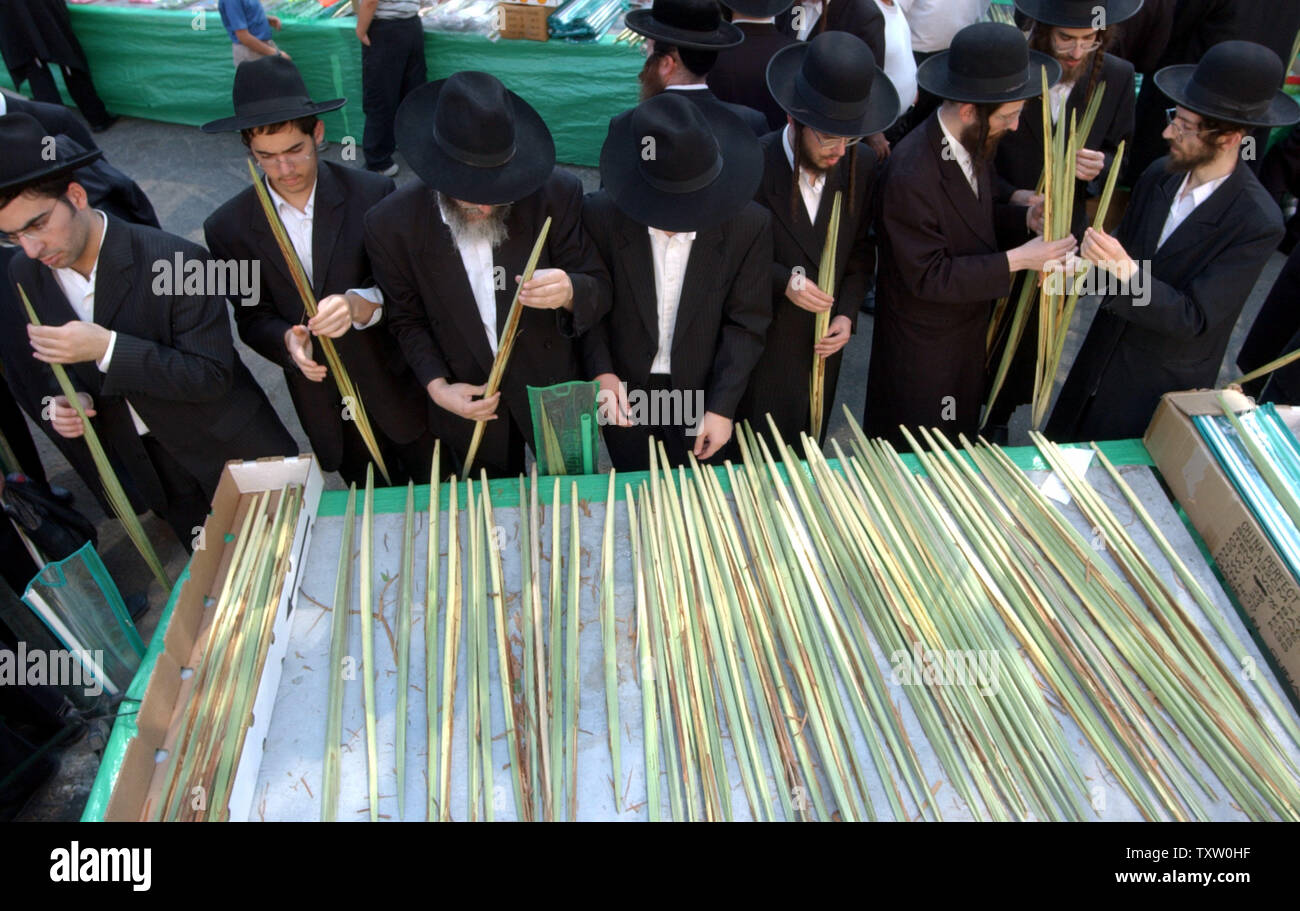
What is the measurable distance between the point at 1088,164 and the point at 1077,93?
0.31 m

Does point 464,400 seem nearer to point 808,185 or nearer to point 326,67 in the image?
point 808,185

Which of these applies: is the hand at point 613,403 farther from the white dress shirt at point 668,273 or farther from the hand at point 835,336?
the hand at point 835,336

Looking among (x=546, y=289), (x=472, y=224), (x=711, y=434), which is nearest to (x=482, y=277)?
(x=472, y=224)

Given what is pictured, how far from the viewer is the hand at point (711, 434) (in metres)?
2.73

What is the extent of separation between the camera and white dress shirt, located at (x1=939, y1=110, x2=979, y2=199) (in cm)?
269

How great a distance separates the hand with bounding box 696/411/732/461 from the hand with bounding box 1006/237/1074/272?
1001 mm

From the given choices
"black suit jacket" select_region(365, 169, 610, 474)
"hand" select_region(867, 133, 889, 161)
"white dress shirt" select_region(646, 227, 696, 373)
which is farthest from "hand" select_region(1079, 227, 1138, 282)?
"black suit jacket" select_region(365, 169, 610, 474)

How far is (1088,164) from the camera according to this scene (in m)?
2.99

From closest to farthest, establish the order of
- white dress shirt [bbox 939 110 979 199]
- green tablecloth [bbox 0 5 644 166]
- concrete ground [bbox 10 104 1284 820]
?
white dress shirt [bbox 939 110 979 199] < concrete ground [bbox 10 104 1284 820] < green tablecloth [bbox 0 5 644 166]

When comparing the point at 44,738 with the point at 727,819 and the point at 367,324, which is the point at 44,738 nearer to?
the point at 367,324

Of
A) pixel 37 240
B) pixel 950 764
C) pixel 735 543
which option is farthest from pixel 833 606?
pixel 37 240

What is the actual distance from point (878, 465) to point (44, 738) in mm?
2777

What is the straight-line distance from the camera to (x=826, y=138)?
8.31ft

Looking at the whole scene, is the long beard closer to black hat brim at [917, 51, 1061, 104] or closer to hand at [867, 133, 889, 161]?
black hat brim at [917, 51, 1061, 104]
